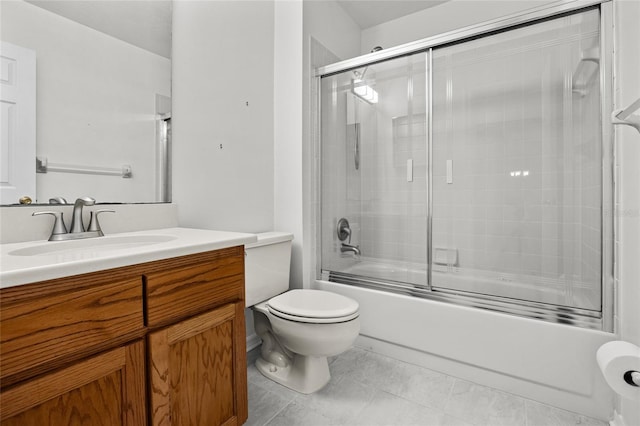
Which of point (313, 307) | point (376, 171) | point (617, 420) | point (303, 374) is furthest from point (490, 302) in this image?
point (376, 171)

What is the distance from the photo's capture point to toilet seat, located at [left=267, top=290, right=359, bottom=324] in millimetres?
1420

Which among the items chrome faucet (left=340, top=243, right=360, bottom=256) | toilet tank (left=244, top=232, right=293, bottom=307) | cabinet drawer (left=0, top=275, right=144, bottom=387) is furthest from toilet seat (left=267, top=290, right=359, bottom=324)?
cabinet drawer (left=0, top=275, right=144, bottom=387)

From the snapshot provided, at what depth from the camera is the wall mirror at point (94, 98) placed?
110 centimetres

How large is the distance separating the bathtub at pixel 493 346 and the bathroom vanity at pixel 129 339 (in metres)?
0.94

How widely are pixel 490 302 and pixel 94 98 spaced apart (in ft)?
6.64

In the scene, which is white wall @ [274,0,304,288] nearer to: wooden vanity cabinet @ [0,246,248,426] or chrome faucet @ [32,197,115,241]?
wooden vanity cabinet @ [0,246,248,426]

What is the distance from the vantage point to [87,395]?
76cm

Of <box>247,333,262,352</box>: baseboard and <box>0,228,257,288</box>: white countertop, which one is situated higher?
<box>0,228,257,288</box>: white countertop

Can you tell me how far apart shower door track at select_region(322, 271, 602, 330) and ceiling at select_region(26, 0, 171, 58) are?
1.64 m

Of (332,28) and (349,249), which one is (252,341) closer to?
(349,249)

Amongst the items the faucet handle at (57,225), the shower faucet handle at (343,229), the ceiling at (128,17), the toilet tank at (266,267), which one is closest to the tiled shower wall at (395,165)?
the shower faucet handle at (343,229)

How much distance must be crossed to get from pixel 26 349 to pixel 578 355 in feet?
6.22

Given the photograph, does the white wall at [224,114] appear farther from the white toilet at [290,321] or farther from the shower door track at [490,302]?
the shower door track at [490,302]

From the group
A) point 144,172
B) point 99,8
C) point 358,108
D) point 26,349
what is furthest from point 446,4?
point 26,349
